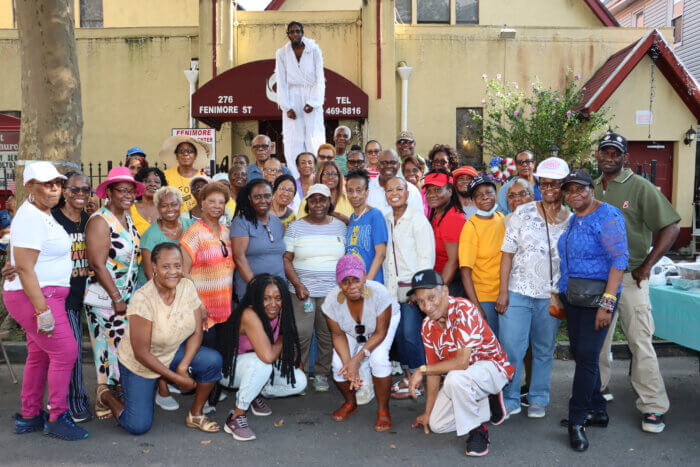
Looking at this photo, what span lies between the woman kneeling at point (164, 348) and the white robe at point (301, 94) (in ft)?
13.0

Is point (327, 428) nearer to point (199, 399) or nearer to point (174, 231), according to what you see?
point (199, 399)

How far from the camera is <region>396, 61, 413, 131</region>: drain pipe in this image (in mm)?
13188

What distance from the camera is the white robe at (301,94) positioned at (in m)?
8.05

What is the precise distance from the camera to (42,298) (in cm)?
400

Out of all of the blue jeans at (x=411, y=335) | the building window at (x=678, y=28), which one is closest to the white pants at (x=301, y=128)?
the blue jeans at (x=411, y=335)

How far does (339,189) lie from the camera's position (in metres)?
5.91

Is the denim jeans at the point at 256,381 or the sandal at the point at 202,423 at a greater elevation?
the denim jeans at the point at 256,381

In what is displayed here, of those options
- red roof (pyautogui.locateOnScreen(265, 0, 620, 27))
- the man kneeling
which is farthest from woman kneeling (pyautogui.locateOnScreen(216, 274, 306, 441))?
red roof (pyautogui.locateOnScreen(265, 0, 620, 27))

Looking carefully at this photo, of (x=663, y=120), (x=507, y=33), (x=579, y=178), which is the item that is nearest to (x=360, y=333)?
(x=579, y=178)

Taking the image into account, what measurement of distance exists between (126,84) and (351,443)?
40.6 ft

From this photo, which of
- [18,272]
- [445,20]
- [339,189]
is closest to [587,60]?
[445,20]

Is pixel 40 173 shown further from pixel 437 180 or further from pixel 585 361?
pixel 585 361

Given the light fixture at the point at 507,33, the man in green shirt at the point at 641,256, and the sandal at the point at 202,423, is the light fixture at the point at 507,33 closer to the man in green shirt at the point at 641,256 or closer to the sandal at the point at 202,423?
the man in green shirt at the point at 641,256

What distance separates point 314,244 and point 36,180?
2.25 meters
